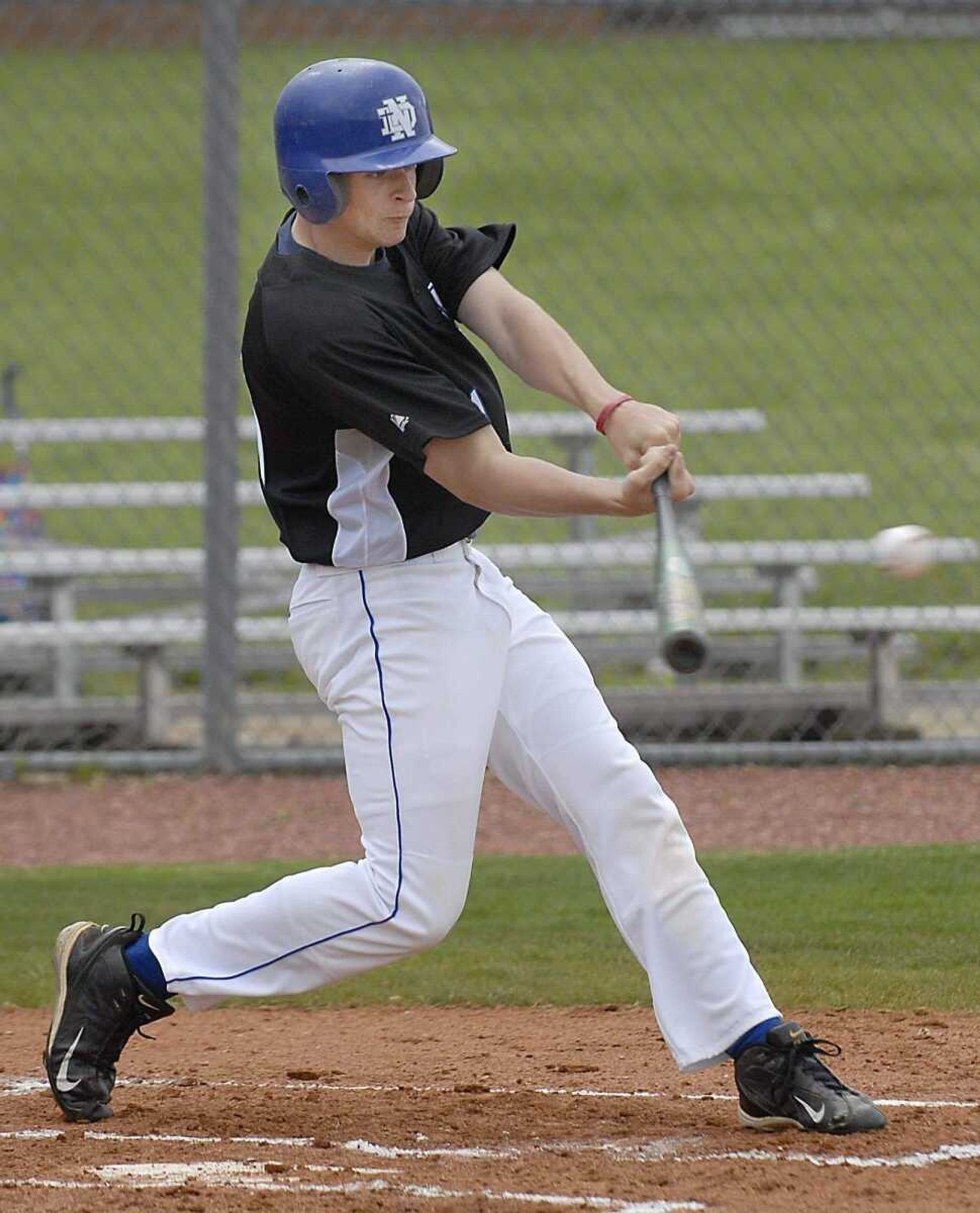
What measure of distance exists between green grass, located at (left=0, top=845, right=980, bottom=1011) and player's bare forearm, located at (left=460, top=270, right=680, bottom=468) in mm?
1728

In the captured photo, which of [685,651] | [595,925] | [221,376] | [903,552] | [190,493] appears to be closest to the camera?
[685,651]

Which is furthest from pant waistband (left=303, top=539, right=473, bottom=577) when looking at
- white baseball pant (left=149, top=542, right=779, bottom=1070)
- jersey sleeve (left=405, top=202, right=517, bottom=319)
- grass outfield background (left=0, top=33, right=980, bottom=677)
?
grass outfield background (left=0, top=33, right=980, bottom=677)

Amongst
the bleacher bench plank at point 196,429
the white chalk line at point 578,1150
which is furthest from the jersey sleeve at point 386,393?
the bleacher bench plank at point 196,429

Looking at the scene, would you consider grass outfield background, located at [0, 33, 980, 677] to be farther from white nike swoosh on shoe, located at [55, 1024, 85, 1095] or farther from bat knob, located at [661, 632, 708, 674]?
bat knob, located at [661, 632, 708, 674]

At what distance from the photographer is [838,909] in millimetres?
5395

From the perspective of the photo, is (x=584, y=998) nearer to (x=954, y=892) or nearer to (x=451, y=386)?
(x=954, y=892)

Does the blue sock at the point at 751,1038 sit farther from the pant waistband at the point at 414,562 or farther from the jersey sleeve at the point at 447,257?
the jersey sleeve at the point at 447,257

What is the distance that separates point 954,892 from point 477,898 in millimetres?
1322

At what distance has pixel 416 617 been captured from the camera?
11.4 ft

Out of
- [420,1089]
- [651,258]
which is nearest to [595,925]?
[420,1089]

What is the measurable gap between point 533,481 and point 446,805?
0.59 meters

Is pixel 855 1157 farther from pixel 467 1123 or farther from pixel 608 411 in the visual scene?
pixel 608 411

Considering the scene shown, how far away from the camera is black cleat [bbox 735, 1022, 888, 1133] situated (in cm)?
337

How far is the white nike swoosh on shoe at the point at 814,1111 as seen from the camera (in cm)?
337
